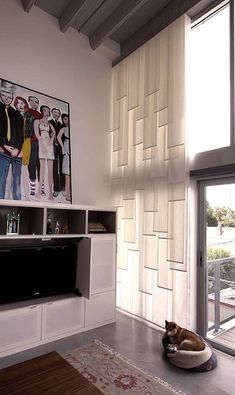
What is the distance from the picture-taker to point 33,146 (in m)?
3.21

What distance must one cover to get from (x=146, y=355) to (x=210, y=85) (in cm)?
307

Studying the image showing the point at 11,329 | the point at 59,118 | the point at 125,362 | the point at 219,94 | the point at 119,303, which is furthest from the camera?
the point at 119,303

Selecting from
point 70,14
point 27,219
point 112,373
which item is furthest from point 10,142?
point 112,373

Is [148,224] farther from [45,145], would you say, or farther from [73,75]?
[73,75]

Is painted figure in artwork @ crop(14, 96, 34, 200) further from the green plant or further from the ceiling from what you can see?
the green plant

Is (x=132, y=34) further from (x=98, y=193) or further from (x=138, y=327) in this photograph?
(x=138, y=327)

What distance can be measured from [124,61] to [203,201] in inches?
99.3

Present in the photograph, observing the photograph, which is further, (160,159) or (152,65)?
(152,65)

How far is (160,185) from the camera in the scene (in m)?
3.24

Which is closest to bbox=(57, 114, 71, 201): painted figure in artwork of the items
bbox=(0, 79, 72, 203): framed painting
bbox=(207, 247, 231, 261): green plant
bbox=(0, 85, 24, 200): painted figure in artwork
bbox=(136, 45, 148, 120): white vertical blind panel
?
bbox=(0, 79, 72, 203): framed painting

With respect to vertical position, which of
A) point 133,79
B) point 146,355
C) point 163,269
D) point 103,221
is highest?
point 133,79

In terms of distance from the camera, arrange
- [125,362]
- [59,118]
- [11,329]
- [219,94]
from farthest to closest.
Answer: [59,118] → [219,94] → [11,329] → [125,362]

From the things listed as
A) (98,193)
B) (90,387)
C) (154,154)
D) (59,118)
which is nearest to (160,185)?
(154,154)

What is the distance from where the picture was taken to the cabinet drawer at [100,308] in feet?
10.4
